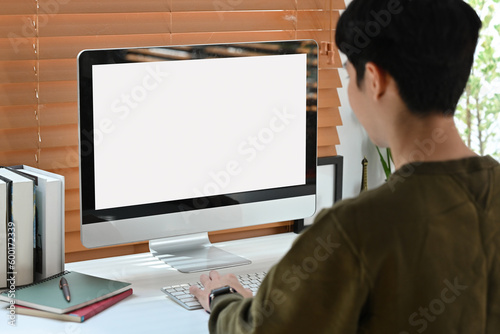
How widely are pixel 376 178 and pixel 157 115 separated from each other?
2.85 ft

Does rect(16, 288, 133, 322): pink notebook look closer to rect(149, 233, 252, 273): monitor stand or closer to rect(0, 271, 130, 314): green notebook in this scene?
rect(0, 271, 130, 314): green notebook

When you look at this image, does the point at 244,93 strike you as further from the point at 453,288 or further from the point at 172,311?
the point at 453,288

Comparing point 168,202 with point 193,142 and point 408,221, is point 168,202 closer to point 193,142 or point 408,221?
point 193,142

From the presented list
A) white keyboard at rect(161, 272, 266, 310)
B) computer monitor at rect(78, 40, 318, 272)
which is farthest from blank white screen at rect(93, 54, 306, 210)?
white keyboard at rect(161, 272, 266, 310)

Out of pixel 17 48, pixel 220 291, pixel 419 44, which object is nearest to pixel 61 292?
pixel 220 291

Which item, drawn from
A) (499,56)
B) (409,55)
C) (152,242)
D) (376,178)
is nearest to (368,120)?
(409,55)

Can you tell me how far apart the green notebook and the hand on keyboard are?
18cm

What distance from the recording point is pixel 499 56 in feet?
8.59

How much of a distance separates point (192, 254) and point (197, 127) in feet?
1.09

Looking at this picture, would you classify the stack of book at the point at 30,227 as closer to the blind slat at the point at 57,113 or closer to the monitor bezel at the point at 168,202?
the monitor bezel at the point at 168,202

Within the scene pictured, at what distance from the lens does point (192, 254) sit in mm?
1817

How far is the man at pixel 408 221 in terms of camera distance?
0.83m

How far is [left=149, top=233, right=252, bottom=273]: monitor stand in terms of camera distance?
1.75 meters

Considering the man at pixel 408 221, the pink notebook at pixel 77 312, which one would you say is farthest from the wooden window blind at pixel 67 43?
the man at pixel 408 221
